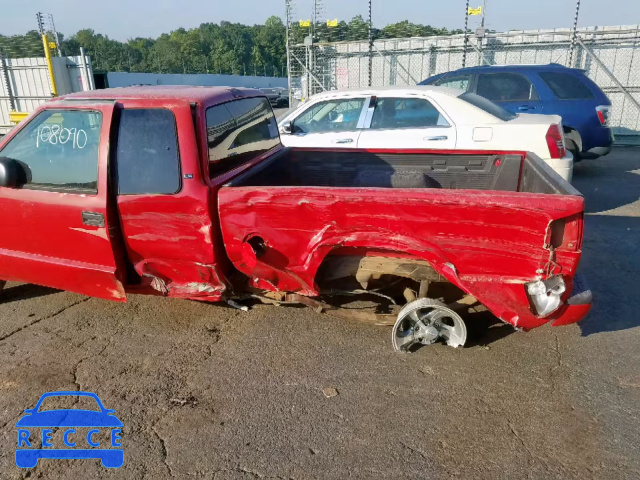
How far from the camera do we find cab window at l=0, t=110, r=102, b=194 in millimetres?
3326

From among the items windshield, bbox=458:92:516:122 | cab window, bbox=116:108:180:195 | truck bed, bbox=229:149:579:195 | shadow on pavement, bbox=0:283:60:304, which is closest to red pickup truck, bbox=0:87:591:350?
cab window, bbox=116:108:180:195

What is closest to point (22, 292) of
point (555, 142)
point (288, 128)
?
point (288, 128)

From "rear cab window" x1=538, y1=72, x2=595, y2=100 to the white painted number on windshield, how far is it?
7932 mm

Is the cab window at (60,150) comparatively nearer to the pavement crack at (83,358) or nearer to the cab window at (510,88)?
the pavement crack at (83,358)

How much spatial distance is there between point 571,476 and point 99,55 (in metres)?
70.8

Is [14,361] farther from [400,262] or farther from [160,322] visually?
[400,262]

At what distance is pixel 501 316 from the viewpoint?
2889mm

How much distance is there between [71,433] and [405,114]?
5.22 m

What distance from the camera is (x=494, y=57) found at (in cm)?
1335

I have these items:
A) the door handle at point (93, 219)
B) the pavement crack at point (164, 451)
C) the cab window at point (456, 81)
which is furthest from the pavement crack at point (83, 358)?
the cab window at point (456, 81)

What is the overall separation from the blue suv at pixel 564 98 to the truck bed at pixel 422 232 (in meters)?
5.79

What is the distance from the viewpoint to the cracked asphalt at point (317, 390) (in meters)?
2.41

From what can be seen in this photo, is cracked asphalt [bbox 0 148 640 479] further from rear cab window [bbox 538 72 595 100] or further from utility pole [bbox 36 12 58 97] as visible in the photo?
utility pole [bbox 36 12 58 97]

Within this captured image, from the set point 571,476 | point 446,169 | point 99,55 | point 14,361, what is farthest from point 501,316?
point 99,55
